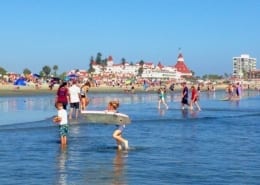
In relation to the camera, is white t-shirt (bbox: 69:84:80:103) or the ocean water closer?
the ocean water

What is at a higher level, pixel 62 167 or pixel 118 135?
pixel 118 135

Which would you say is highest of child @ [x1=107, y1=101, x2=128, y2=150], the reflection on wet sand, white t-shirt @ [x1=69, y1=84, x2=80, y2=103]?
white t-shirt @ [x1=69, y1=84, x2=80, y2=103]

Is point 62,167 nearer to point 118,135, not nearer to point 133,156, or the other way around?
point 133,156

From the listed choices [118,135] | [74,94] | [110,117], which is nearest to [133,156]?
[118,135]

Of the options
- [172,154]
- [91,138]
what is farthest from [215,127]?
[172,154]

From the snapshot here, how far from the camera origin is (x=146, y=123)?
866 inches

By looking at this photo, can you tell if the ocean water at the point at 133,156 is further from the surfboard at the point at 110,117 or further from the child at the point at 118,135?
the surfboard at the point at 110,117

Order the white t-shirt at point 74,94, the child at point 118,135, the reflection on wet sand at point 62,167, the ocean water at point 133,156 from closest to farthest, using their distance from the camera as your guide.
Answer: the reflection on wet sand at point 62,167
the ocean water at point 133,156
the child at point 118,135
the white t-shirt at point 74,94

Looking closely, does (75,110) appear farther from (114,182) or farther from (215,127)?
(114,182)

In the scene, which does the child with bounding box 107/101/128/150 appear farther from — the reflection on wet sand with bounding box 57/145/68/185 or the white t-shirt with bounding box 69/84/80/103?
the white t-shirt with bounding box 69/84/80/103

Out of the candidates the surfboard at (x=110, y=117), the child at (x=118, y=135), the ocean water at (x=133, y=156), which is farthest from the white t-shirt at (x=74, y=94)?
the child at (x=118, y=135)

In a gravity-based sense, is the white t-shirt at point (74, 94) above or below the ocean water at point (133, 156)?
above

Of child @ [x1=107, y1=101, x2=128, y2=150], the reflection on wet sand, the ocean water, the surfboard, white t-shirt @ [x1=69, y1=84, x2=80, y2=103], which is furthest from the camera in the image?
white t-shirt @ [x1=69, y1=84, x2=80, y2=103]

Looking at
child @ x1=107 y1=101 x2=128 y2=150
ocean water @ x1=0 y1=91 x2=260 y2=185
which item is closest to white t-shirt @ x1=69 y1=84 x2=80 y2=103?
ocean water @ x1=0 y1=91 x2=260 y2=185
